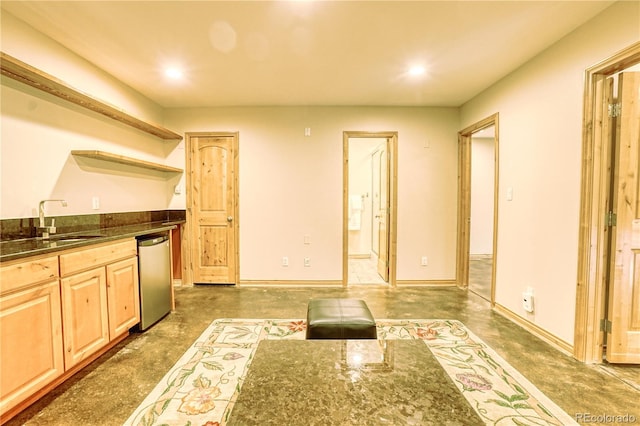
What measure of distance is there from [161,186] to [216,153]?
35.4 inches

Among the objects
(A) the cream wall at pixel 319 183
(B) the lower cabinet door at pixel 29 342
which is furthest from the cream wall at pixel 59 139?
(A) the cream wall at pixel 319 183

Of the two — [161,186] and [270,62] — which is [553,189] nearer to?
[270,62]

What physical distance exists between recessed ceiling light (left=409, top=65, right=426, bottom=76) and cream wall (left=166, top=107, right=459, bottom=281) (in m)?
1.03

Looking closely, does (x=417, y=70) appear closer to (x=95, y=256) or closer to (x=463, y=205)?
(x=463, y=205)

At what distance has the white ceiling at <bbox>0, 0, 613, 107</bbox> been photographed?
6.40ft

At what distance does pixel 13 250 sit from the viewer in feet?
5.26

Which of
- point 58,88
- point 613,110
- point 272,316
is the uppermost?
point 58,88

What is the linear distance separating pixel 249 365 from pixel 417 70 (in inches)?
118

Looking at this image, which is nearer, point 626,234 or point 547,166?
point 626,234

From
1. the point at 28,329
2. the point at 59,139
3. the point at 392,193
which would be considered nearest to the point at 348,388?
the point at 28,329

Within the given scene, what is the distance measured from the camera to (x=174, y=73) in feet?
9.58

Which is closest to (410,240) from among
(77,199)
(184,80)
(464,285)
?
(464,285)

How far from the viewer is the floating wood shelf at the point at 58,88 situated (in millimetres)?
1855

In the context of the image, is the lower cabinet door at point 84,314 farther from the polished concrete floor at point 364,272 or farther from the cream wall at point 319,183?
the polished concrete floor at point 364,272
